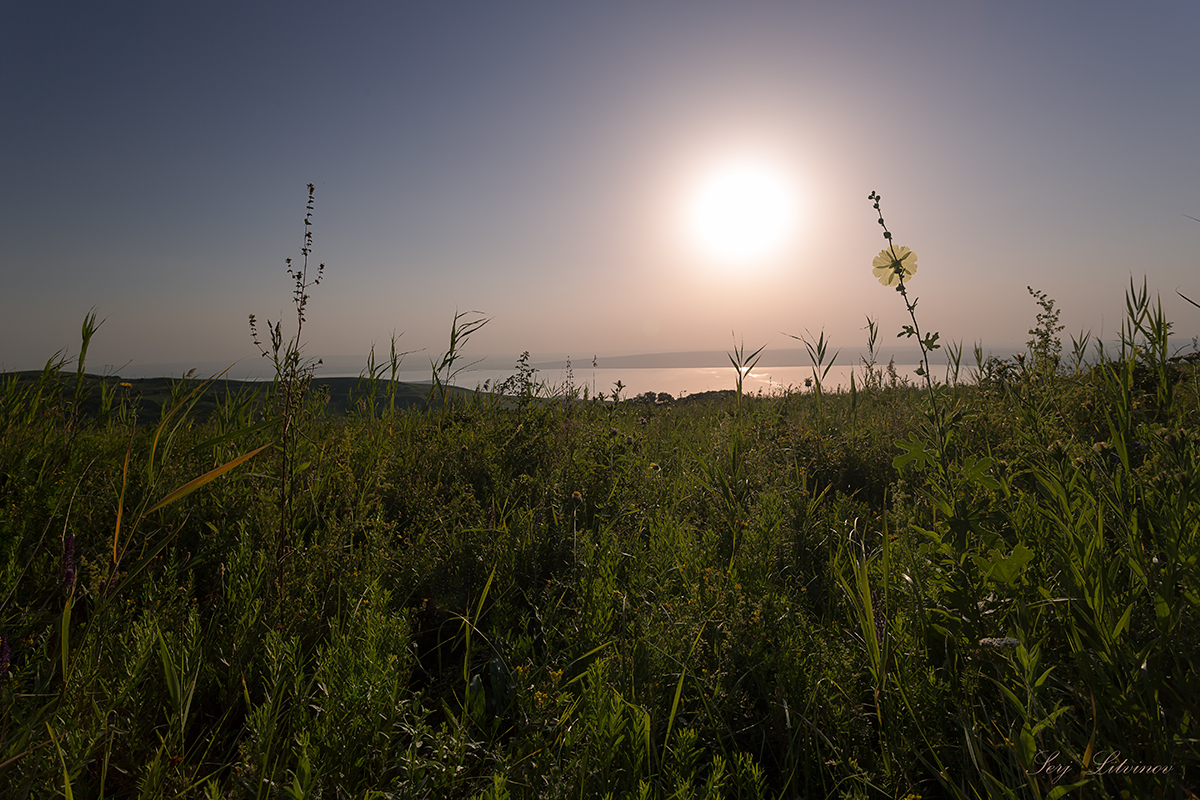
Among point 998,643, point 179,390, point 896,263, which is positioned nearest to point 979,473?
point 998,643

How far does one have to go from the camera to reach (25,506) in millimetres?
2256

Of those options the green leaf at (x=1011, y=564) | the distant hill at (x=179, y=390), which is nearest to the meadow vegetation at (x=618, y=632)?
the green leaf at (x=1011, y=564)

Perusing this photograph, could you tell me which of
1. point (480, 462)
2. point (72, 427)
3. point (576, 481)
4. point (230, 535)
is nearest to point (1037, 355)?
point (576, 481)

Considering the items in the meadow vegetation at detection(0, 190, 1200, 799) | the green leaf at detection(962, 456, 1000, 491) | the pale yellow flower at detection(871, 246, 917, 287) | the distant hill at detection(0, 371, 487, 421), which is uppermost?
the pale yellow flower at detection(871, 246, 917, 287)

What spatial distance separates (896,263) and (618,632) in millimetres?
1724

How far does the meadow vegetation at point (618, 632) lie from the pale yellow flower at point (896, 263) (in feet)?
0.11

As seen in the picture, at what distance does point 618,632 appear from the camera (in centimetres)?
176

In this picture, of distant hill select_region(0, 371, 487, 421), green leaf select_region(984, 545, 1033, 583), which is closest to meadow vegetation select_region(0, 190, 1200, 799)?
green leaf select_region(984, 545, 1033, 583)

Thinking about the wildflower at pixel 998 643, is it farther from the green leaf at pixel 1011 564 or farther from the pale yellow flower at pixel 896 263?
the pale yellow flower at pixel 896 263

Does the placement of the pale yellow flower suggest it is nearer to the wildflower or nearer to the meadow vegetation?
the meadow vegetation

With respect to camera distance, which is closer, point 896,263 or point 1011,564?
point 1011,564

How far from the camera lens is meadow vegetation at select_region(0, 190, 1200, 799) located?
1186mm

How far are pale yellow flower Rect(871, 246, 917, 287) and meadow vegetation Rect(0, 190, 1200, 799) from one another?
33mm

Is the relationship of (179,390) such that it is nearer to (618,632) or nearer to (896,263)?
(618,632)
